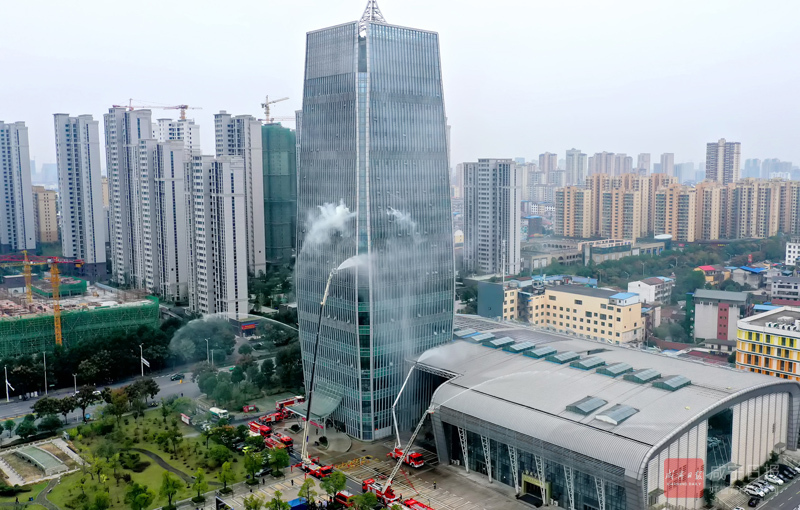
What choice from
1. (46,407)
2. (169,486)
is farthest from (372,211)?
(46,407)

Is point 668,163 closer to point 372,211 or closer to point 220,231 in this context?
point 220,231

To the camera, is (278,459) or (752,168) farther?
(752,168)

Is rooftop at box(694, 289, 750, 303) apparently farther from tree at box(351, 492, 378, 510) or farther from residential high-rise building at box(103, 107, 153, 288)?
residential high-rise building at box(103, 107, 153, 288)

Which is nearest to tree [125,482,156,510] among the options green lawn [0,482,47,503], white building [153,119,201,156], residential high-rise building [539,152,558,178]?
green lawn [0,482,47,503]

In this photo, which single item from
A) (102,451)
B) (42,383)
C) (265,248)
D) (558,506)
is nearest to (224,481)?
(102,451)

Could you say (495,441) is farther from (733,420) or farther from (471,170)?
(471,170)

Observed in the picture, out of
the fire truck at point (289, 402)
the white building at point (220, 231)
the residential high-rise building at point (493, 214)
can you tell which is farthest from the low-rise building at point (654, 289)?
the fire truck at point (289, 402)
